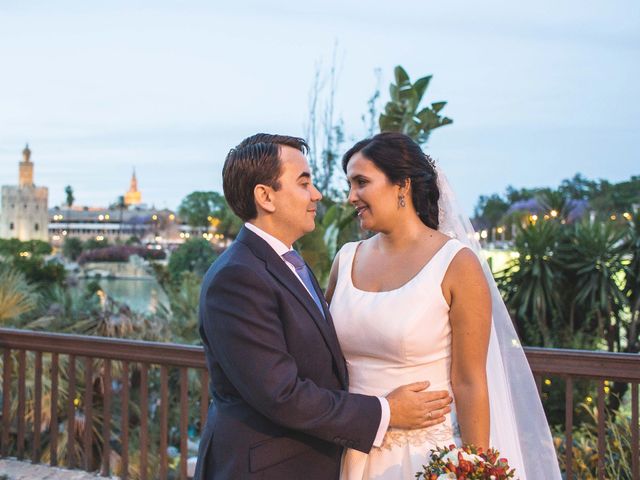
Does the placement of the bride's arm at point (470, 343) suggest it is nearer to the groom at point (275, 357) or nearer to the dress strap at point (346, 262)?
the groom at point (275, 357)

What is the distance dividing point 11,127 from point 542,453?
242ft

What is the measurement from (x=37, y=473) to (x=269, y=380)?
10.7 feet

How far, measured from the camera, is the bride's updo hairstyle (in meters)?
2.04

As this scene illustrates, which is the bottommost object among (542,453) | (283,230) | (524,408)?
(542,453)

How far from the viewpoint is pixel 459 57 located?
13.0 meters

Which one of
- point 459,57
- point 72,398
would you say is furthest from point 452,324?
point 459,57

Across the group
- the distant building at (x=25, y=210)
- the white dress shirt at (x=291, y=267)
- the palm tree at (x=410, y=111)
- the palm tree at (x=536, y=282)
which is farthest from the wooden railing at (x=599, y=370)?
the distant building at (x=25, y=210)

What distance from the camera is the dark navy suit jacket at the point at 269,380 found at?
1.65 metres

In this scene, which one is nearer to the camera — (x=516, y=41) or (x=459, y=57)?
(x=459, y=57)

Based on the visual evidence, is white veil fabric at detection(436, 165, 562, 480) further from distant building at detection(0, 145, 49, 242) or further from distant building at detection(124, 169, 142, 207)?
distant building at detection(124, 169, 142, 207)

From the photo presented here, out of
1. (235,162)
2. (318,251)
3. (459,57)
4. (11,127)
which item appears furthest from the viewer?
(11,127)

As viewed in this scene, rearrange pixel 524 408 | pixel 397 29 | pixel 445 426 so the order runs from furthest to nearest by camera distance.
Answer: pixel 397 29 < pixel 524 408 < pixel 445 426

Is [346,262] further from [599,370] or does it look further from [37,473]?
[37,473]

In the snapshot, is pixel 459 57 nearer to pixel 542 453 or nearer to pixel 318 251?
pixel 318 251
